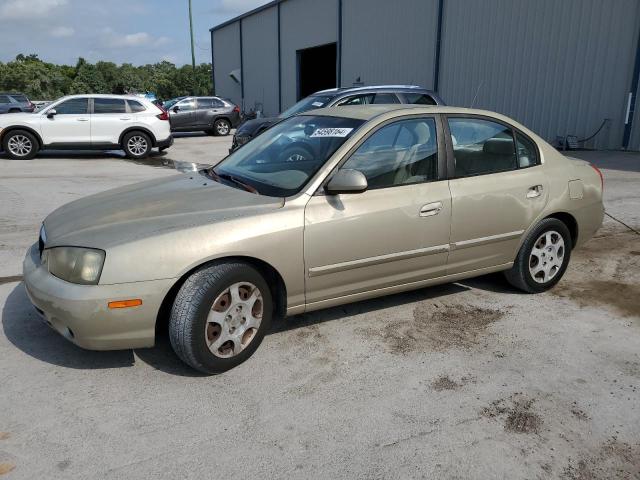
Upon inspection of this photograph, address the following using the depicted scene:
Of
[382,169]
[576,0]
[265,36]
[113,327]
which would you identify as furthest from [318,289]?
[265,36]

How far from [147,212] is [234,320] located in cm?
85

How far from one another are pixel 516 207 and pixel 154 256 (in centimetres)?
275

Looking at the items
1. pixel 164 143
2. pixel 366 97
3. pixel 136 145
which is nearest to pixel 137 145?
pixel 136 145

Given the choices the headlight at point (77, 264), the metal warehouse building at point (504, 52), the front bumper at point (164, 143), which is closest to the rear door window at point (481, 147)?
the headlight at point (77, 264)

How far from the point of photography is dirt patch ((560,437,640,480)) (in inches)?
96.2

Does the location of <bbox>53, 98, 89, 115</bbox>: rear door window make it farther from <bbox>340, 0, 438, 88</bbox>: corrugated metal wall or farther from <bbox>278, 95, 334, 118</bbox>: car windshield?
<bbox>340, 0, 438, 88</bbox>: corrugated metal wall

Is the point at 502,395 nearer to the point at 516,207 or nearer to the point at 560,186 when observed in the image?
the point at 516,207

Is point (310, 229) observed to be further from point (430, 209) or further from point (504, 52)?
point (504, 52)

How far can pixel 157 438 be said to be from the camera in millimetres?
2686

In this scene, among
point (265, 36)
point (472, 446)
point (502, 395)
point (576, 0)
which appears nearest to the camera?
point (472, 446)

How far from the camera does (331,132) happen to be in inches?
153

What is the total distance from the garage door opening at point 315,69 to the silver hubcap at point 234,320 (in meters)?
24.8

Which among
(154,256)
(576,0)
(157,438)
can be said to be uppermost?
(576,0)

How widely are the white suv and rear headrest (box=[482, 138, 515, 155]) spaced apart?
1116cm
